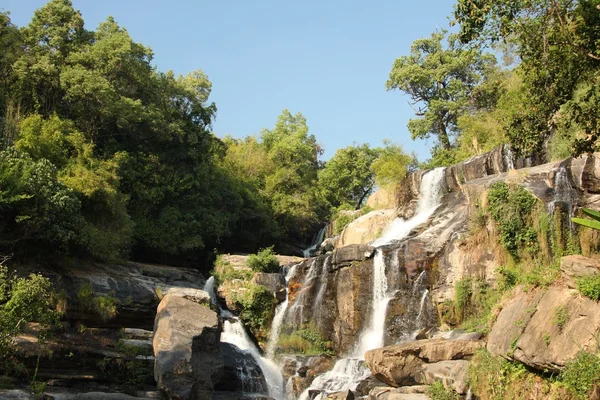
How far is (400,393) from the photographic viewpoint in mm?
13570

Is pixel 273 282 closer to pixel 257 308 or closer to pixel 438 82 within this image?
pixel 257 308

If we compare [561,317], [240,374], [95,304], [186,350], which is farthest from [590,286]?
[95,304]

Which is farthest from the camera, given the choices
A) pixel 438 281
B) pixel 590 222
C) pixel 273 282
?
pixel 273 282

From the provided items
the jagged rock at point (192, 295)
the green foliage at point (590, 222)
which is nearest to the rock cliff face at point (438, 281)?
the green foliage at point (590, 222)

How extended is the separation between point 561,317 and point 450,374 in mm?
3018

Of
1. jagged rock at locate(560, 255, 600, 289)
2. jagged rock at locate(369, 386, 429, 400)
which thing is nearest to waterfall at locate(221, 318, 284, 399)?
jagged rock at locate(369, 386, 429, 400)

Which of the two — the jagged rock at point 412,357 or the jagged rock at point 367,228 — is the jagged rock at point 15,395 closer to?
the jagged rock at point 412,357

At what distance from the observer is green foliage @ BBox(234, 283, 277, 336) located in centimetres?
2253

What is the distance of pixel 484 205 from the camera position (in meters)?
19.5

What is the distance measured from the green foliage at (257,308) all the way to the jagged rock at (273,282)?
0.33 m

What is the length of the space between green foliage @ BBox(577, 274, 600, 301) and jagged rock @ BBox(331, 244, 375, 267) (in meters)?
10.1

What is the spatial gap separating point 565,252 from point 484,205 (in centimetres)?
339

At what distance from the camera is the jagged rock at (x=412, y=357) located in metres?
14.2

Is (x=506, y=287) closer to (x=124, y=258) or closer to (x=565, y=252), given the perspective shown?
(x=565, y=252)
